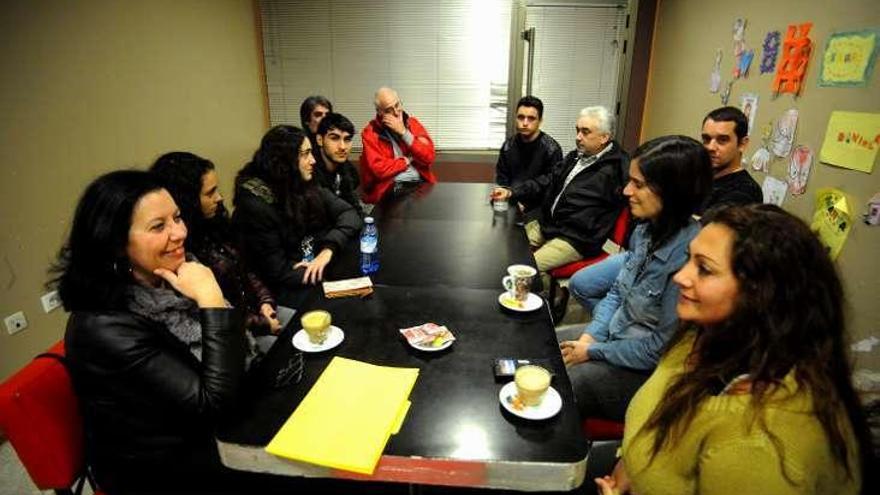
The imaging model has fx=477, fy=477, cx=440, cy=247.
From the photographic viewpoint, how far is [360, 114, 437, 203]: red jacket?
3.40 m

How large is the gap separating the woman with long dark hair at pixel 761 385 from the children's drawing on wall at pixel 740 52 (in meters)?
2.36

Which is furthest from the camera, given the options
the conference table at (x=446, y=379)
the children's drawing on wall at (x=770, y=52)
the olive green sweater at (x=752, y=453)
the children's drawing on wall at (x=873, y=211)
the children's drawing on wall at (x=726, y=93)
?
the children's drawing on wall at (x=726, y=93)

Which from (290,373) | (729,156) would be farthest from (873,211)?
(290,373)

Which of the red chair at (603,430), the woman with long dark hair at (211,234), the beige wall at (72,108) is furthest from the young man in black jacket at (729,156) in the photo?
the beige wall at (72,108)

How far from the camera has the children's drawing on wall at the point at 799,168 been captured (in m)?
2.23

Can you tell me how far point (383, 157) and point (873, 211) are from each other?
8.82 ft

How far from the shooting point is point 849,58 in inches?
78.5

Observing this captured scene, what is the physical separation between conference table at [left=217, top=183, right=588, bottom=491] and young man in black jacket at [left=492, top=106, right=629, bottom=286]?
0.64 metres

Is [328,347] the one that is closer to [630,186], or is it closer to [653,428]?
[653,428]

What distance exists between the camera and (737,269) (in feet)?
3.18

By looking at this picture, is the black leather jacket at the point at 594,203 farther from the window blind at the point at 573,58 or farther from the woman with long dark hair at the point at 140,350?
the woman with long dark hair at the point at 140,350

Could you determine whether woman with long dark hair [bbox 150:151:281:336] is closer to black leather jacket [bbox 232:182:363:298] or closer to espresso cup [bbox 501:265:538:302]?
black leather jacket [bbox 232:182:363:298]

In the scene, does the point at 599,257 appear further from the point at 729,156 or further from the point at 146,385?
the point at 146,385

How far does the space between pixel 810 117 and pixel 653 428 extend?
2.02m
